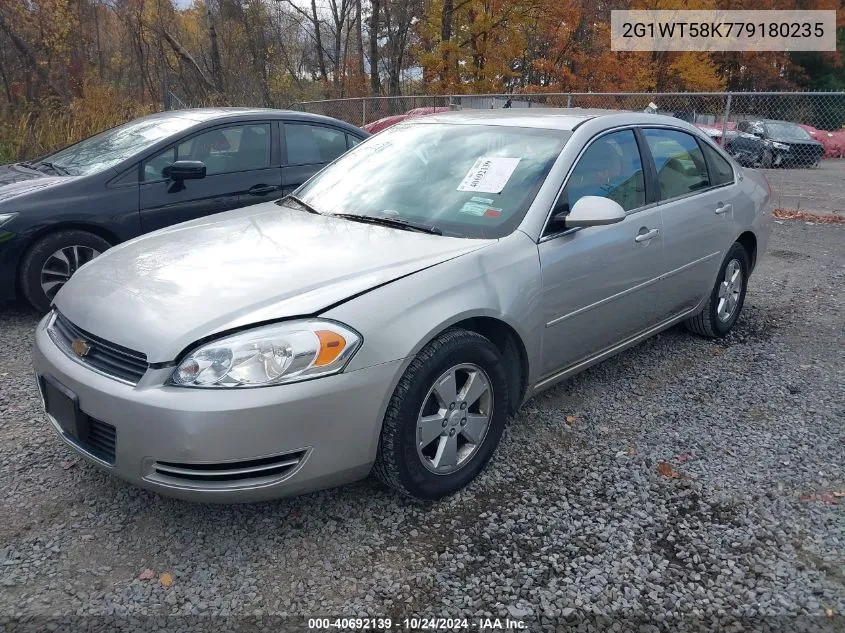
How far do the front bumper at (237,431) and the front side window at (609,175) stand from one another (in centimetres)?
145

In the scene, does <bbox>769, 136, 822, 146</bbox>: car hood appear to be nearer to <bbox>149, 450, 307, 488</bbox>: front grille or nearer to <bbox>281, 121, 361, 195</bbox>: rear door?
<bbox>281, 121, 361, 195</bbox>: rear door

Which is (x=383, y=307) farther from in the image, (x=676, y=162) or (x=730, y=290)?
(x=730, y=290)

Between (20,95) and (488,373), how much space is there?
→ 50.1 ft

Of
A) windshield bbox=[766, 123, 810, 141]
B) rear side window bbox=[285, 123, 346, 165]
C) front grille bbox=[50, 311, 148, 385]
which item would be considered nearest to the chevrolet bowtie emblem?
front grille bbox=[50, 311, 148, 385]

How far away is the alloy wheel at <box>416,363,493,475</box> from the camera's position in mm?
2721

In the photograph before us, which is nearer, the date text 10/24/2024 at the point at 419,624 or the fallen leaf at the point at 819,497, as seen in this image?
the date text 10/24/2024 at the point at 419,624

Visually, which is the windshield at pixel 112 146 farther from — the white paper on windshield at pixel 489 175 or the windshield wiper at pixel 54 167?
the white paper on windshield at pixel 489 175

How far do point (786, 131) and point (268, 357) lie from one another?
19.9m

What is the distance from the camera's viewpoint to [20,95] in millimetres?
14391

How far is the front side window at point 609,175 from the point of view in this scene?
3.37 m

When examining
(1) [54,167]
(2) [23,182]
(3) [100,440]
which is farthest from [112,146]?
(3) [100,440]

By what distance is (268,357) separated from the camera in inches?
92.6

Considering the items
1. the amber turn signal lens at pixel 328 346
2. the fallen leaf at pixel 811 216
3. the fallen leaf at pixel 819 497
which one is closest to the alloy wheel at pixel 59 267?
the amber turn signal lens at pixel 328 346

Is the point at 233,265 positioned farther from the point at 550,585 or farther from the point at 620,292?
the point at 620,292
